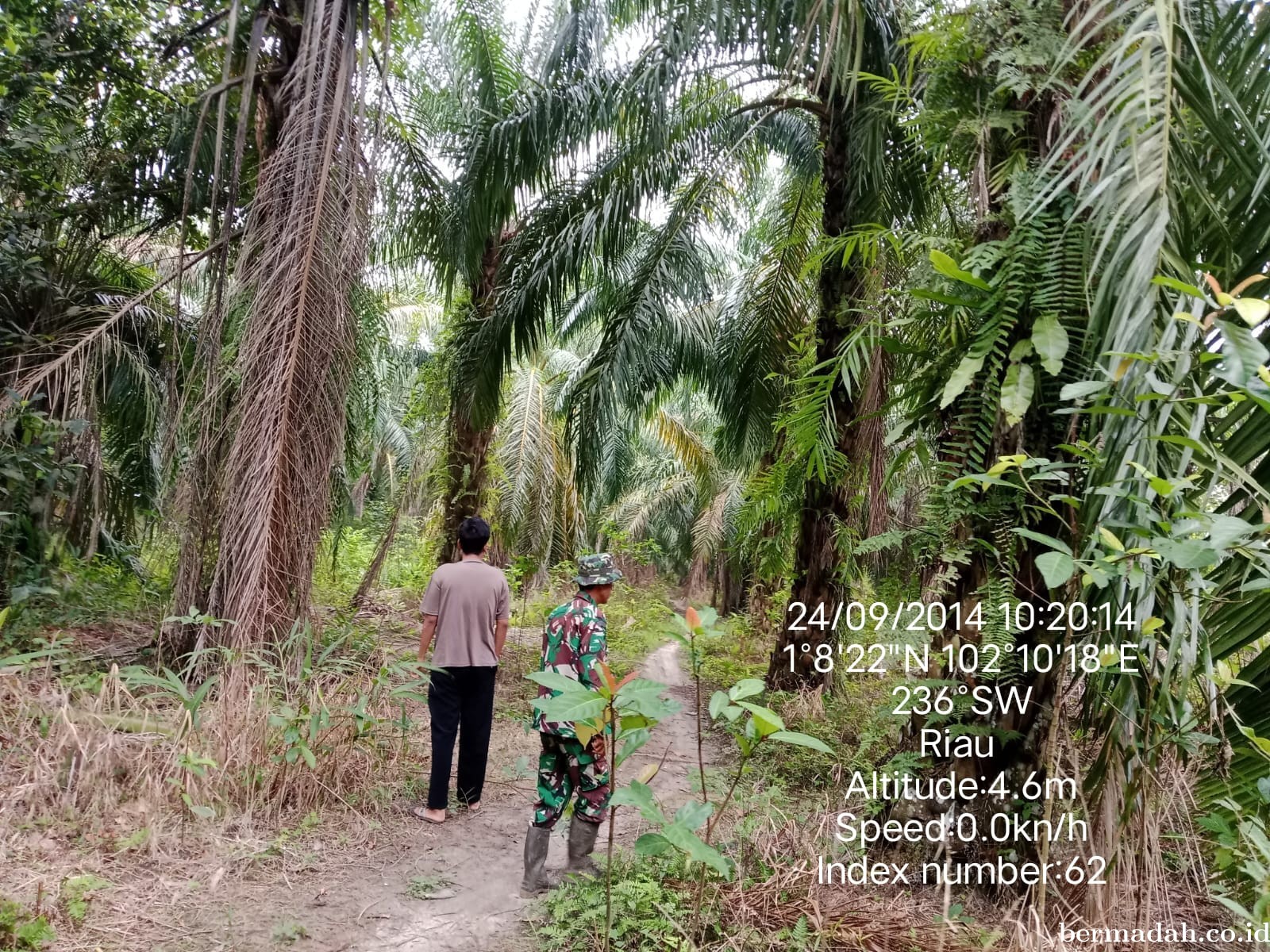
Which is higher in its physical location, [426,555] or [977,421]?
[977,421]

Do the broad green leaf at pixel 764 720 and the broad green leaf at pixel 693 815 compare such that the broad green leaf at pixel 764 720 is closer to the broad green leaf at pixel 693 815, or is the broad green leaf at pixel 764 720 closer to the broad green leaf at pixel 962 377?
the broad green leaf at pixel 693 815

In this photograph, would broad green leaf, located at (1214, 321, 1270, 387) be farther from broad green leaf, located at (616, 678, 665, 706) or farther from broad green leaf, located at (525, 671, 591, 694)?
broad green leaf, located at (525, 671, 591, 694)

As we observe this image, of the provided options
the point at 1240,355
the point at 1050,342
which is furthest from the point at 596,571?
the point at 1240,355

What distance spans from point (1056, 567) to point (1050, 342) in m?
1.33

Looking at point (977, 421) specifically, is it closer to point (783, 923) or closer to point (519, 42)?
point (783, 923)

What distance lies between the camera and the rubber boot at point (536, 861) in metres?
3.63

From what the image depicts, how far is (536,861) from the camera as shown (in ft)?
11.9

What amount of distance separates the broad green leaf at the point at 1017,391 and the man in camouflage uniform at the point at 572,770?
5.94ft

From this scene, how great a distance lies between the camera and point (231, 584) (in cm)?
518

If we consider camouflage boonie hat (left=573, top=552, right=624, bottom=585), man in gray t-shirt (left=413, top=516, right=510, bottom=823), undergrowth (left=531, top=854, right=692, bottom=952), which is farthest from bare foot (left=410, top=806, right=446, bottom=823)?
camouflage boonie hat (left=573, top=552, right=624, bottom=585)

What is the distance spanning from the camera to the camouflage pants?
364 cm

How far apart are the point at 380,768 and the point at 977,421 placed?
3.77 metres

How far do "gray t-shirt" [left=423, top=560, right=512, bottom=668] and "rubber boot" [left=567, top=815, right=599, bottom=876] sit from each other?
1016mm

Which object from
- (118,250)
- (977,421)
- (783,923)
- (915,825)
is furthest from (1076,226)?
(118,250)
